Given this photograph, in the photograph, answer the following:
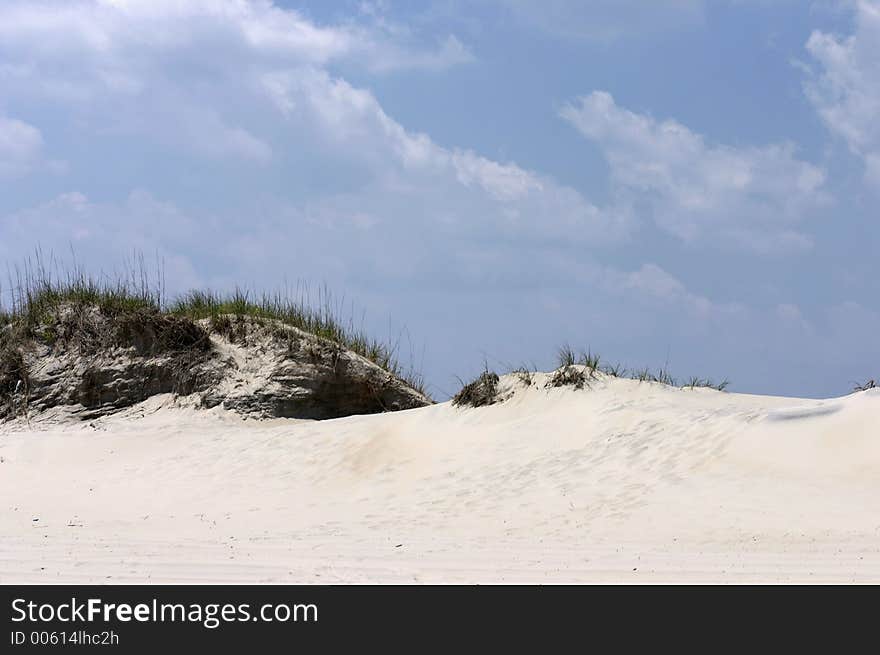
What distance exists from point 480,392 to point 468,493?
2.92 meters

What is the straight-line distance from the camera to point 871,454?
9.45 m

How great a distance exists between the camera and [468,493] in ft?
33.1

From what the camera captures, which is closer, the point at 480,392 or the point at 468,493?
the point at 468,493

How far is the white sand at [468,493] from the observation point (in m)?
6.47

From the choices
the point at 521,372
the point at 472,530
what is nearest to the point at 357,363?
the point at 521,372

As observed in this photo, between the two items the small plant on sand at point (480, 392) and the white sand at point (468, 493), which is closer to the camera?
the white sand at point (468, 493)

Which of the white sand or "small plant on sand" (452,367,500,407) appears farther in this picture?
"small plant on sand" (452,367,500,407)

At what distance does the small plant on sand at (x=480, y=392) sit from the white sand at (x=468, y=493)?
0.23 meters

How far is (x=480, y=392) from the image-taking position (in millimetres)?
12859

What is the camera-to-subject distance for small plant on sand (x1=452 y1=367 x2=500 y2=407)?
1277 centimetres

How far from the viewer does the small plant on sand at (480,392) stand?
41.9 feet

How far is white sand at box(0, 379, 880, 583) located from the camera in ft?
21.2

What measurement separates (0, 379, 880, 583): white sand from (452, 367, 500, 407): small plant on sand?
0.23m
